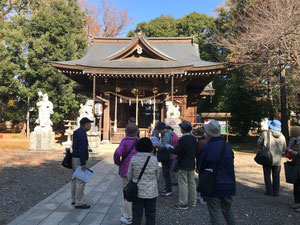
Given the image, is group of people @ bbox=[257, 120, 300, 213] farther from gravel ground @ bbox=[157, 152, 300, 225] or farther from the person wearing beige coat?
the person wearing beige coat

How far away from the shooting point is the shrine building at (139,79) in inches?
502

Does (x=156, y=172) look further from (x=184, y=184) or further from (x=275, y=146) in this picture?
(x=275, y=146)

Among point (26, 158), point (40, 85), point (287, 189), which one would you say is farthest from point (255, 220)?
point (40, 85)

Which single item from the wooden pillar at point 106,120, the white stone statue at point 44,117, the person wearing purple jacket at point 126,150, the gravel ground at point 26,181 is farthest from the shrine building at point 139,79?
the person wearing purple jacket at point 126,150

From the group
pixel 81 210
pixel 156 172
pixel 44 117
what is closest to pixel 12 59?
pixel 44 117

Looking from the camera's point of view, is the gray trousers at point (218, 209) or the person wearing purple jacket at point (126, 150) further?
the person wearing purple jacket at point (126, 150)

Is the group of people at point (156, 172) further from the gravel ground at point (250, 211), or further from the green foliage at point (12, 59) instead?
the green foliage at point (12, 59)

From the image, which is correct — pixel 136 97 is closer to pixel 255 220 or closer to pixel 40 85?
pixel 40 85

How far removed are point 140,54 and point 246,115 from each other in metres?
9.47

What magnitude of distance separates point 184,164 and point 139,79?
35.6 ft

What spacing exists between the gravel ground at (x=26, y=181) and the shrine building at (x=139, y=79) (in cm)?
511

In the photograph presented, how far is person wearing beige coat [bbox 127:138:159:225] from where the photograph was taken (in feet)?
9.78

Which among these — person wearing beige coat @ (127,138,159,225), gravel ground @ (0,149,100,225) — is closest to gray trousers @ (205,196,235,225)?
person wearing beige coat @ (127,138,159,225)

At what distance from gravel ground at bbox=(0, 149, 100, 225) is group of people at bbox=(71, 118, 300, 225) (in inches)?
43.3
